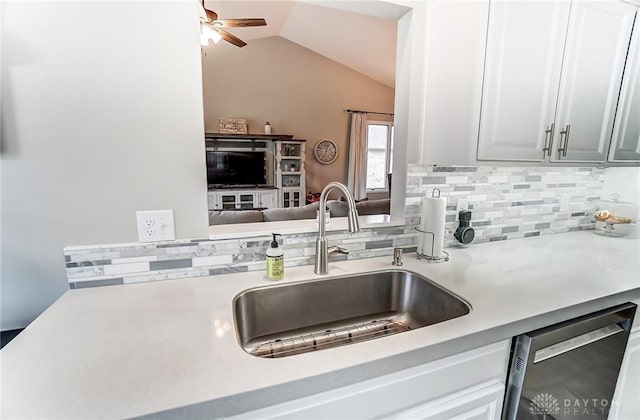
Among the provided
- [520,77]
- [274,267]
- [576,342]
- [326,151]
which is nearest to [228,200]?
[326,151]

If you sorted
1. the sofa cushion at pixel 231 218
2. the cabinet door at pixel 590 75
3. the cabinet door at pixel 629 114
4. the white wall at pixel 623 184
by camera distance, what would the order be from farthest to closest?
the sofa cushion at pixel 231 218
the white wall at pixel 623 184
the cabinet door at pixel 629 114
the cabinet door at pixel 590 75

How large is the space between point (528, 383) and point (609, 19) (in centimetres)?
154

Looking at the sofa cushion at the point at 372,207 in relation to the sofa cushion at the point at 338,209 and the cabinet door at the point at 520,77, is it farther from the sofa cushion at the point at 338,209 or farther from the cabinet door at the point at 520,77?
the cabinet door at the point at 520,77

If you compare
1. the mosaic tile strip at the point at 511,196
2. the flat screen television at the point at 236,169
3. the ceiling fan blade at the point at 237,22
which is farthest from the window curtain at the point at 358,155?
the mosaic tile strip at the point at 511,196

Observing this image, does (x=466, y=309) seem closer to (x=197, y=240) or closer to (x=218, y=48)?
(x=197, y=240)

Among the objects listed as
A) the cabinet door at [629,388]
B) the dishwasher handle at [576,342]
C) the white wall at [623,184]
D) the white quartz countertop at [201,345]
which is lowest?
the cabinet door at [629,388]

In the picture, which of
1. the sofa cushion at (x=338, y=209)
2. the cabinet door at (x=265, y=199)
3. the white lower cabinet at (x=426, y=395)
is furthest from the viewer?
the cabinet door at (x=265, y=199)

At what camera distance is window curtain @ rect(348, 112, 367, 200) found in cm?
604

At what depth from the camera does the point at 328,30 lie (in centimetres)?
457

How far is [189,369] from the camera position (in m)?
0.64

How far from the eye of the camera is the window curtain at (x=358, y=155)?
6039mm

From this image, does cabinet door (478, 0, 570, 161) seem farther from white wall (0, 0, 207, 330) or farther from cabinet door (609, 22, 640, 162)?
white wall (0, 0, 207, 330)

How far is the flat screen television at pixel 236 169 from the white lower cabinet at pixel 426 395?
15.9 ft

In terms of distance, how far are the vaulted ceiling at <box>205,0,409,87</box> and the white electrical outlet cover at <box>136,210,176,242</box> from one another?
113 inches
